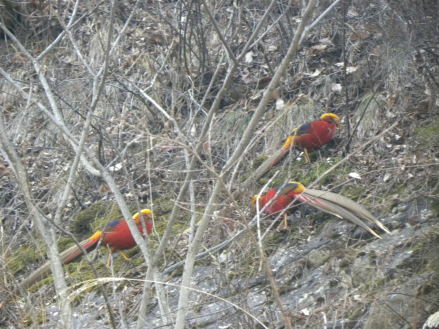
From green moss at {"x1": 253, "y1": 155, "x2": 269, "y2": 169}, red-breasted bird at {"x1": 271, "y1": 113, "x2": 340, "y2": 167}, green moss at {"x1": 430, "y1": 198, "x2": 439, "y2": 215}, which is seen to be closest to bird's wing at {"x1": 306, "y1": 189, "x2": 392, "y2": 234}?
green moss at {"x1": 430, "y1": 198, "x2": 439, "y2": 215}

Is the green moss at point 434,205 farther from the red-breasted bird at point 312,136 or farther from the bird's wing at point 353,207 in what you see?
the red-breasted bird at point 312,136

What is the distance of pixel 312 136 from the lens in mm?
6617

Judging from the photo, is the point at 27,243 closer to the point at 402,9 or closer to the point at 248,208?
the point at 248,208

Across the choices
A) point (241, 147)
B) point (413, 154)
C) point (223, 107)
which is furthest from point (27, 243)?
point (241, 147)

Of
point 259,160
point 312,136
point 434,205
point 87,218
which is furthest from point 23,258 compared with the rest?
point 434,205

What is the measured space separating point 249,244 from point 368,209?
4.32 ft

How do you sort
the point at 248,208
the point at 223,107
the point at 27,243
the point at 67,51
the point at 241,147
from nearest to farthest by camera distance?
the point at 241,147
the point at 248,208
the point at 27,243
the point at 223,107
the point at 67,51

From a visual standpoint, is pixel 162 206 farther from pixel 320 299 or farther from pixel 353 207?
pixel 320 299

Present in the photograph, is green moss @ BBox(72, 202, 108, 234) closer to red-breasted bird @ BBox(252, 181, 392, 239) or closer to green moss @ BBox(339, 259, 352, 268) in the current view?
red-breasted bird @ BBox(252, 181, 392, 239)

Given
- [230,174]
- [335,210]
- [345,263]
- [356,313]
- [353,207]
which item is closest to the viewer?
[356,313]

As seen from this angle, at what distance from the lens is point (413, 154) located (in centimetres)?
600

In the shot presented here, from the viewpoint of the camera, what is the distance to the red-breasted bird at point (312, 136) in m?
6.63

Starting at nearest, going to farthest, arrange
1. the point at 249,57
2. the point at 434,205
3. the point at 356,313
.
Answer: the point at 356,313
the point at 434,205
the point at 249,57

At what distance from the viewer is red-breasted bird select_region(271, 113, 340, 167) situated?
6.63 metres
